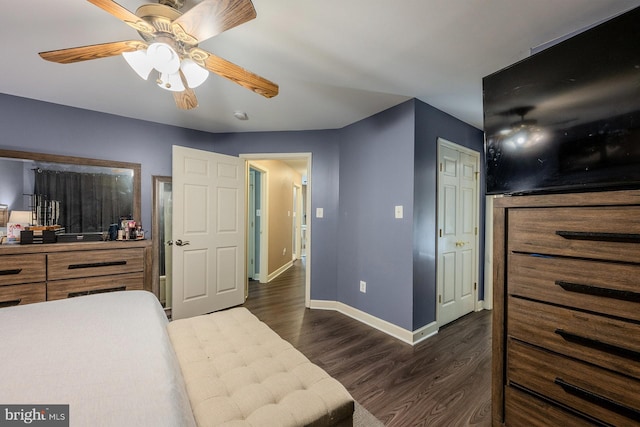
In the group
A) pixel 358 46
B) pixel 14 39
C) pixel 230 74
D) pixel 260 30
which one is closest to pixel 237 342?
pixel 230 74

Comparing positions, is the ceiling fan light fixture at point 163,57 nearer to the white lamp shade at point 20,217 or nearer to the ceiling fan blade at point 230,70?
the ceiling fan blade at point 230,70

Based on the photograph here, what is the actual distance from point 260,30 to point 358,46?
621 mm

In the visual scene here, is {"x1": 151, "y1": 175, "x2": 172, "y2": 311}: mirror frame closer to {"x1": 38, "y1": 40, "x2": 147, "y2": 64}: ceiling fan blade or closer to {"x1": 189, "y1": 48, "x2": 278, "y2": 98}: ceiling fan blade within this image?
{"x1": 38, "y1": 40, "x2": 147, "y2": 64}: ceiling fan blade

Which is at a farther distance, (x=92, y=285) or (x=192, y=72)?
(x=92, y=285)

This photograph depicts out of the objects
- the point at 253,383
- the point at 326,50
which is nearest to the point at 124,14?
the point at 326,50

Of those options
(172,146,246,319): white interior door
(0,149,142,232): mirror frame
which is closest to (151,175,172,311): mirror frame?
(0,149,142,232): mirror frame

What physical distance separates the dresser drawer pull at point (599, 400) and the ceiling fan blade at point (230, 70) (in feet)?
6.86

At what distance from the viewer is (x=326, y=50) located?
A: 66.6 inches

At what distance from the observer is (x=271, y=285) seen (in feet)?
14.1

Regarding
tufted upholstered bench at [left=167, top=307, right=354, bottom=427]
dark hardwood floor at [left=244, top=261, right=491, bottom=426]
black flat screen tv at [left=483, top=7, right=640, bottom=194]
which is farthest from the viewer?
dark hardwood floor at [left=244, top=261, right=491, bottom=426]

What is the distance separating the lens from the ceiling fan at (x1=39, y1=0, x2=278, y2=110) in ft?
3.50

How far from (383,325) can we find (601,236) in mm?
2022

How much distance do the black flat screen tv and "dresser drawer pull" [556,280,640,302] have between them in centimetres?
42

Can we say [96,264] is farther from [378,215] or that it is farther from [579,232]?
[579,232]
